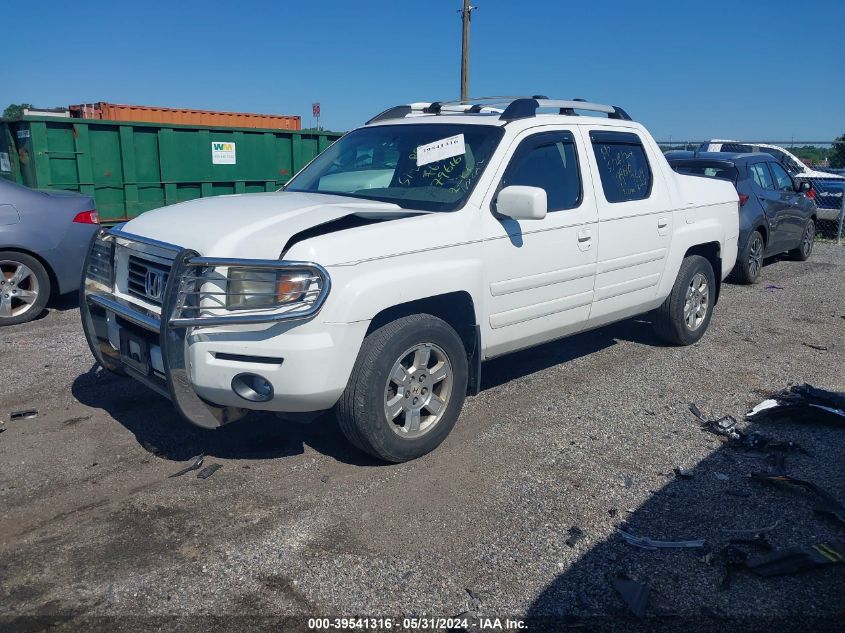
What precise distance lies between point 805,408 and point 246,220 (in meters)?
3.90

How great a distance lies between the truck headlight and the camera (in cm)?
371

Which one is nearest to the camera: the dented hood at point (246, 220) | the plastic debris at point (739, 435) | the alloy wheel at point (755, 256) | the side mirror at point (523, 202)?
the dented hood at point (246, 220)

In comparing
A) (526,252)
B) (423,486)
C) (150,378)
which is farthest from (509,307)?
(150,378)

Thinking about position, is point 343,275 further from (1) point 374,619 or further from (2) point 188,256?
(1) point 374,619

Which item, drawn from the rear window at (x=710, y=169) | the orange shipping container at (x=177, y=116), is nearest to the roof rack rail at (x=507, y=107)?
the rear window at (x=710, y=169)

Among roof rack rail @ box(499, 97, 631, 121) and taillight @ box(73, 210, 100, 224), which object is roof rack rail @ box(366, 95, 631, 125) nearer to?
roof rack rail @ box(499, 97, 631, 121)

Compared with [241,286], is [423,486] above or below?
below

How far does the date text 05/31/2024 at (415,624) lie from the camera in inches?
117

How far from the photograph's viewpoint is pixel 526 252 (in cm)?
484

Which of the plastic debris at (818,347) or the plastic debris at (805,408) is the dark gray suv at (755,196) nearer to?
the plastic debris at (818,347)

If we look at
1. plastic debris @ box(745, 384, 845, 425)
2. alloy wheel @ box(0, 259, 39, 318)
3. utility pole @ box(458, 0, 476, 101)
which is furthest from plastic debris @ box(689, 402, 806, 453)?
utility pole @ box(458, 0, 476, 101)

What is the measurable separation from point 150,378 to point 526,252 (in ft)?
7.81

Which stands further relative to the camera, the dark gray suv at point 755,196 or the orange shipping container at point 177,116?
the orange shipping container at point 177,116

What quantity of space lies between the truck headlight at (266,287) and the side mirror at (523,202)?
1379 mm
